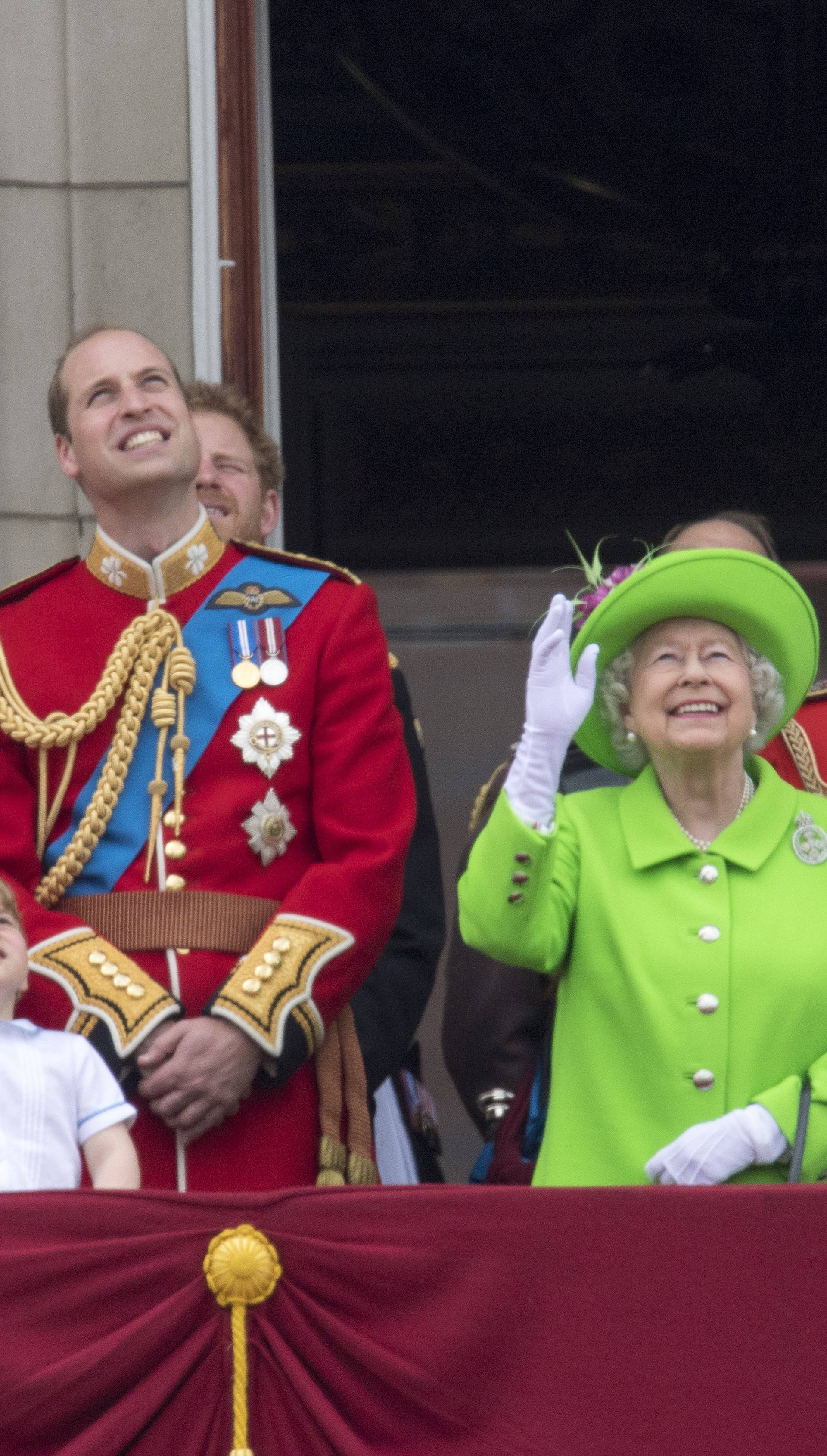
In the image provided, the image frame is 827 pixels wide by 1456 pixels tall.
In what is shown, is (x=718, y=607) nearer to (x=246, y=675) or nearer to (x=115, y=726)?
(x=246, y=675)

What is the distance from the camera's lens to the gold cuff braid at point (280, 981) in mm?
2859

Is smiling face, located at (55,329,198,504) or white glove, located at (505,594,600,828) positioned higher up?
smiling face, located at (55,329,198,504)

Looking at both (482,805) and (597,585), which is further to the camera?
(482,805)

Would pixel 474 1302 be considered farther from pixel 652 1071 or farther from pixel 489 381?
pixel 489 381

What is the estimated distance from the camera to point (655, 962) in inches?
114

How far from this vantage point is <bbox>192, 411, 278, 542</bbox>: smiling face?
12.5 ft

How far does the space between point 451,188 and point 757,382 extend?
963mm

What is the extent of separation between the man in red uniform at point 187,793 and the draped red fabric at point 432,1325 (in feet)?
1.50

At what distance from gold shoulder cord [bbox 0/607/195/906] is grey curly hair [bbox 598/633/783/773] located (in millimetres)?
523

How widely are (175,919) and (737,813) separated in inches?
27.5

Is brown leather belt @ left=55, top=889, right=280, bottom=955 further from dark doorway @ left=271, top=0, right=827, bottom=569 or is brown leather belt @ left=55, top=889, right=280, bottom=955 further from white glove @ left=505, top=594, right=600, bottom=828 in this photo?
dark doorway @ left=271, top=0, right=827, bottom=569

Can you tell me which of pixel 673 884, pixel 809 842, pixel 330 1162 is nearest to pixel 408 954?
pixel 330 1162

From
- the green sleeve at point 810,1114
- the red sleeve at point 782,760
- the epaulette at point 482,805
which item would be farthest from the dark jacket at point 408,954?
the green sleeve at point 810,1114

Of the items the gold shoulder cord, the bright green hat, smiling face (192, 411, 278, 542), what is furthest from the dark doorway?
the bright green hat
